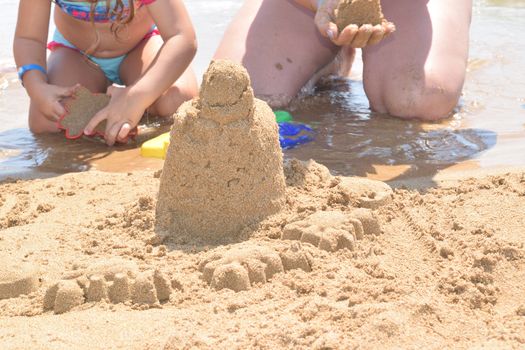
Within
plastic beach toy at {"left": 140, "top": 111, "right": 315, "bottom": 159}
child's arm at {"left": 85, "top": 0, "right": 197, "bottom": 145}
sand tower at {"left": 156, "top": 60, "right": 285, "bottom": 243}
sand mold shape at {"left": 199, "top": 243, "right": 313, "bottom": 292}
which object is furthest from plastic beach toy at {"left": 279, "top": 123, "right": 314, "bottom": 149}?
sand mold shape at {"left": 199, "top": 243, "right": 313, "bottom": 292}

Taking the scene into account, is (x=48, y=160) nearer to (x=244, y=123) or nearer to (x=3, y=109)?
(x=3, y=109)

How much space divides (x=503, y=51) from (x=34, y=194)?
3.55 m

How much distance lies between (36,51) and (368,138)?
66.6 inches

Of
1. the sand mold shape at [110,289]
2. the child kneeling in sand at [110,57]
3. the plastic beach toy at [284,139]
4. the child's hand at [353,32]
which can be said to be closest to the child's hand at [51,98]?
the child kneeling in sand at [110,57]

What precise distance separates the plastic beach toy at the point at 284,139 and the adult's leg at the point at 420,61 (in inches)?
21.6

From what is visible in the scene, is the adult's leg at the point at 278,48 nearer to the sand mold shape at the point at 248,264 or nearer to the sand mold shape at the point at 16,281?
the sand mold shape at the point at 248,264

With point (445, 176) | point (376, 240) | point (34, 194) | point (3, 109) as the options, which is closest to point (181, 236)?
point (376, 240)

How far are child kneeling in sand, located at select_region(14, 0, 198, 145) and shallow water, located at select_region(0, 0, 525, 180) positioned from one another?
155mm

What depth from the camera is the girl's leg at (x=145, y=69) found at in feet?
12.2

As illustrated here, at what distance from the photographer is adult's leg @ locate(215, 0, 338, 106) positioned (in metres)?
3.85

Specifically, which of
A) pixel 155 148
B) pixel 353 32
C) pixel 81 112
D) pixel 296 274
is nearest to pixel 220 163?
pixel 296 274

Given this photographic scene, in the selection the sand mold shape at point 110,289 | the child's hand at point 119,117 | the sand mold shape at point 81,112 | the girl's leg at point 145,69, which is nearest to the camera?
the sand mold shape at point 110,289

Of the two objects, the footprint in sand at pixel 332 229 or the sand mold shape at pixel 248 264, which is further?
the footprint in sand at pixel 332 229

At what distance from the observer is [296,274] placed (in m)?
1.87
